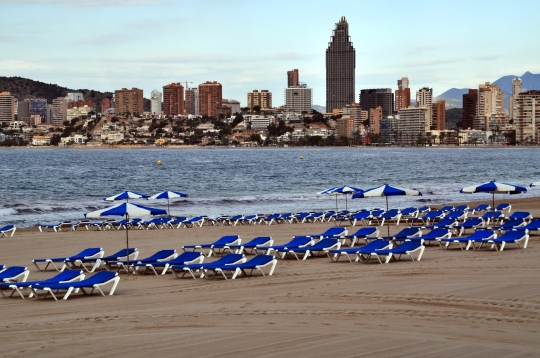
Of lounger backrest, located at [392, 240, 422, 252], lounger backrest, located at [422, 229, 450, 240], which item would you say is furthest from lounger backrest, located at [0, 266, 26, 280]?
lounger backrest, located at [422, 229, 450, 240]

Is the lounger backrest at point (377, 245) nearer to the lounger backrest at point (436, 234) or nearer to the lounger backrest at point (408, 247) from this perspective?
the lounger backrest at point (408, 247)

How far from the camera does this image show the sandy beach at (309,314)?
747cm

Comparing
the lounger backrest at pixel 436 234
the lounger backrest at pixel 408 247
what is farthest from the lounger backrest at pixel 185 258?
the lounger backrest at pixel 436 234

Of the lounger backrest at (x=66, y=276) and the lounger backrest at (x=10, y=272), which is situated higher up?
the lounger backrest at (x=66, y=276)

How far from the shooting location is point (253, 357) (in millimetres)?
7156

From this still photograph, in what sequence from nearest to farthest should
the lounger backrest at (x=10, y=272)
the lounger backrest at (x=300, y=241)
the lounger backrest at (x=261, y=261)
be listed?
the lounger backrest at (x=10, y=272) < the lounger backrest at (x=261, y=261) < the lounger backrest at (x=300, y=241)

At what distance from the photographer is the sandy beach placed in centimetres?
747

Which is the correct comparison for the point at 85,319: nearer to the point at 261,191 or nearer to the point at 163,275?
the point at 163,275

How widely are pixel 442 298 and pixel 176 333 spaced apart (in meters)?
3.34

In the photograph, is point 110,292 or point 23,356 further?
point 110,292

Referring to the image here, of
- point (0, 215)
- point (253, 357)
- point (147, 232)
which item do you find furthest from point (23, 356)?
point (0, 215)

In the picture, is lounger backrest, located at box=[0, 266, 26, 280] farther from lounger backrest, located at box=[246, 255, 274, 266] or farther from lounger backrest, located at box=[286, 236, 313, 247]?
lounger backrest, located at box=[286, 236, 313, 247]

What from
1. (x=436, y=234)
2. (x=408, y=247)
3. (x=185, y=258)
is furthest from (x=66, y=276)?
(x=436, y=234)

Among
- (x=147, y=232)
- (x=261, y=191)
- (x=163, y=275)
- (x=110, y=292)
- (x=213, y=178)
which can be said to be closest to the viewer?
(x=110, y=292)
